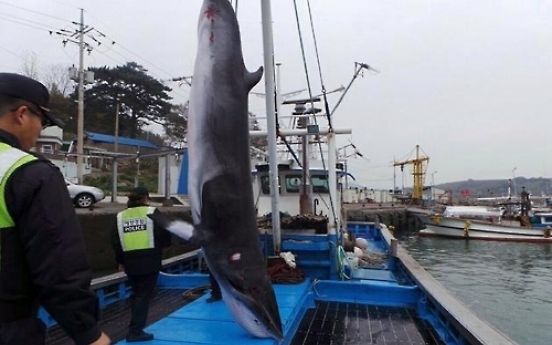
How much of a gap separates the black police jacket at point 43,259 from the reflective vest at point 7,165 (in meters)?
0.01

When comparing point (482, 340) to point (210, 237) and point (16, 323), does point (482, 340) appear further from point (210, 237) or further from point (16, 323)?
point (16, 323)

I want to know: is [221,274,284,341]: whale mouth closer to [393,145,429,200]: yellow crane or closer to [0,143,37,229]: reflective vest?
[0,143,37,229]: reflective vest

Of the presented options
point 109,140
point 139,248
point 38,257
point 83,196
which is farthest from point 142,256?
point 109,140

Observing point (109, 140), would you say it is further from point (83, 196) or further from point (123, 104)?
point (83, 196)

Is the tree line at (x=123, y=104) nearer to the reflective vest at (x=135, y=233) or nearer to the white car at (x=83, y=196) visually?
the white car at (x=83, y=196)

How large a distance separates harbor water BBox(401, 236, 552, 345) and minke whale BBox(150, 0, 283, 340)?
8512 mm

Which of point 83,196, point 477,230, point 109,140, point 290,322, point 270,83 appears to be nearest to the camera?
point 290,322

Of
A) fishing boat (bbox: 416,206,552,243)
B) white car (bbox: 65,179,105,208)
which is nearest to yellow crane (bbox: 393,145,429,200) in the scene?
fishing boat (bbox: 416,206,552,243)

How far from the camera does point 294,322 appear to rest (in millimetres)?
4449

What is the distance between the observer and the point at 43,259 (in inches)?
55.6

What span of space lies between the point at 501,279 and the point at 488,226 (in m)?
12.6

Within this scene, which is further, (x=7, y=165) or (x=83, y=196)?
(x=83, y=196)

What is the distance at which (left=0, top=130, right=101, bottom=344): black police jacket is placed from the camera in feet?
4.65

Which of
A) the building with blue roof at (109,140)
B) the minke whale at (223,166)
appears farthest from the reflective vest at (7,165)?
the building with blue roof at (109,140)
